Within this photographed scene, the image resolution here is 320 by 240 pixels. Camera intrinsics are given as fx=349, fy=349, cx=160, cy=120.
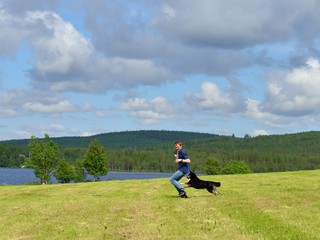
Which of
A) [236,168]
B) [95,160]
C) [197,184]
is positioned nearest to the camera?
[197,184]

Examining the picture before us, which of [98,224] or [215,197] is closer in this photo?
[98,224]

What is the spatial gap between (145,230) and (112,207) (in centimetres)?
579

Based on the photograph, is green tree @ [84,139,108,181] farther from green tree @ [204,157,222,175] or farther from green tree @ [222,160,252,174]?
green tree @ [222,160,252,174]

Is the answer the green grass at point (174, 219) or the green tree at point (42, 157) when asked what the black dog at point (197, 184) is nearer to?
the green grass at point (174, 219)

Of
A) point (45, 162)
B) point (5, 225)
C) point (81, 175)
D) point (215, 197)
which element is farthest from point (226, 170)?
point (5, 225)

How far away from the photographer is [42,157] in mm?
74938

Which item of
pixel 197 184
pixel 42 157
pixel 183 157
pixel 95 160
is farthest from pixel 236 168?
pixel 183 157

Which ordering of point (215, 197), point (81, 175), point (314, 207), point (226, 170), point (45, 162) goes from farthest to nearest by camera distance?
point (226, 170) → point (81, 175) → point (45, 162) → point (215, 197) → point (314, 207)

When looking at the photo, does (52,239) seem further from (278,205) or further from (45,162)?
(45,162)

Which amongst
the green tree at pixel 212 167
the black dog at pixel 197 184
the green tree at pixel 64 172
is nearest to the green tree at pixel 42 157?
the green tree at pixel 64 172

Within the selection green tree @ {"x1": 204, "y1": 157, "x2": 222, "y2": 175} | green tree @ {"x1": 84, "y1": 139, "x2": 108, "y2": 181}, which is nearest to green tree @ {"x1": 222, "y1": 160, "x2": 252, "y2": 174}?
green tree @ {"x1": 204, "y1": 157, "x2": 222, "y2": 175}

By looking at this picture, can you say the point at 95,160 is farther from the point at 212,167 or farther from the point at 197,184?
the point at 197,184

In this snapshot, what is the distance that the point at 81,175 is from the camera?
101688 mm

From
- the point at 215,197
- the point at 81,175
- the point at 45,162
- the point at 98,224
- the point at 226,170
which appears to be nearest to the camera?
the point at 98,224
